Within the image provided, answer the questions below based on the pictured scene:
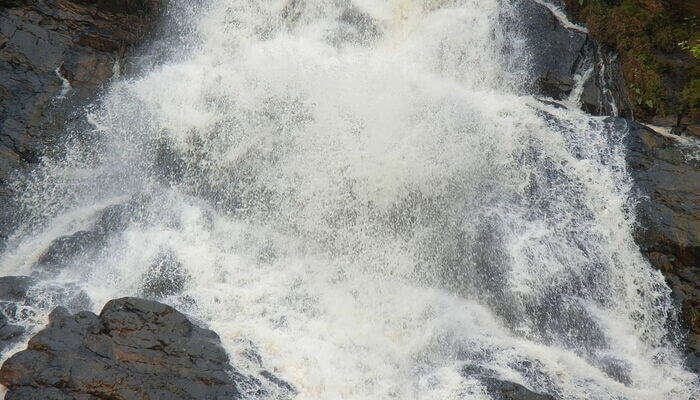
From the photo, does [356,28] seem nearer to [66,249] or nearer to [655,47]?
[655,47]

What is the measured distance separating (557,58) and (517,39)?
0.84 meters

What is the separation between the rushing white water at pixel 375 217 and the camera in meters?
7.01

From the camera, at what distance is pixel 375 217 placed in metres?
8.72

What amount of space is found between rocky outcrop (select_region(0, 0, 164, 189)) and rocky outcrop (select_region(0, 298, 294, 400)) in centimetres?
413

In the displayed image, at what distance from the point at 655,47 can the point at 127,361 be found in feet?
35.1

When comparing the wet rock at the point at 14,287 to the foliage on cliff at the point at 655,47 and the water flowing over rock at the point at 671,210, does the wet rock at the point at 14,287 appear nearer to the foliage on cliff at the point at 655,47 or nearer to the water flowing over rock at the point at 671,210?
the water flowing over rock at the point at 671,210

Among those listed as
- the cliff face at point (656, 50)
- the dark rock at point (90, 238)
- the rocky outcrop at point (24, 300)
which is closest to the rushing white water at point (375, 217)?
the dark rock at point (90, 238)

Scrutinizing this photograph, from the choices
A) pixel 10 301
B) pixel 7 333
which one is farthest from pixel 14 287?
pixel 7 333

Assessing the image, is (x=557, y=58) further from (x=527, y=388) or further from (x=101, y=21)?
(x=101, y=21)

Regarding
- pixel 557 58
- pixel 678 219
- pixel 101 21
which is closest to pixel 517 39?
pixel 557 58

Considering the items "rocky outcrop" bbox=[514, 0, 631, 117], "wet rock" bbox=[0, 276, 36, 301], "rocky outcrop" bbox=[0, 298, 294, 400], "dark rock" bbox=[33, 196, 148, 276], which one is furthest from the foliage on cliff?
"wet rock" bbox=[0, 276, 36, 301]

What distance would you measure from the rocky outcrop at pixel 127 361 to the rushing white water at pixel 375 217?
40 centimetres

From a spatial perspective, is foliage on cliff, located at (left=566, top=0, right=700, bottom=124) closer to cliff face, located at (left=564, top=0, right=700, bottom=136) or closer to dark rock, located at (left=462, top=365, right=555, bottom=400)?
cliff face, located at (left=564, top=0, right=700, bottom=136)

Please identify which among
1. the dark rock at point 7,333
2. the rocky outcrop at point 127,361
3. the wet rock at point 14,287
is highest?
the rocky outcrop at point 127,361
